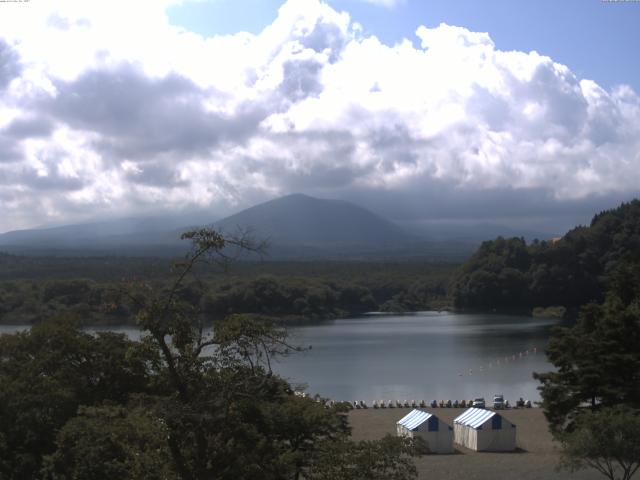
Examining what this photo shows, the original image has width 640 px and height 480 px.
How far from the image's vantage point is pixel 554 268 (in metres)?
61.5

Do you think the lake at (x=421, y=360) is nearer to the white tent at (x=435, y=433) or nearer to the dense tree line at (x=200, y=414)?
the white tent at (x=435, y=433)

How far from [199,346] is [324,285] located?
56476mm

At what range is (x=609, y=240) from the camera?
6388 centimetres

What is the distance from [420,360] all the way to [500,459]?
62.7ft

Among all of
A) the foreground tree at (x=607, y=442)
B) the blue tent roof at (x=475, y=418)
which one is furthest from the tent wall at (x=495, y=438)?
the foreground tree at (x=607, y=442)

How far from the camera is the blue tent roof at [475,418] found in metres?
16.1

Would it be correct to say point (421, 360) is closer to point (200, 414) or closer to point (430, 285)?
point (200, 414)

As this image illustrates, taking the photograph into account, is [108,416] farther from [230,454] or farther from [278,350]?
[278,350]

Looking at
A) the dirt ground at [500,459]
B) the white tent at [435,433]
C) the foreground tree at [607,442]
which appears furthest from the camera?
the white tent at [435,433]

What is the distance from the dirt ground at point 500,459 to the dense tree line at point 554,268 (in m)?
43.1

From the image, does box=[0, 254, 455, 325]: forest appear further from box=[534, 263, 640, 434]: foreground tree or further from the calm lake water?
box=[534, 263, 640, 434]: foreground tree

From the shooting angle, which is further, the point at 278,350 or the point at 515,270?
the point at 515,270

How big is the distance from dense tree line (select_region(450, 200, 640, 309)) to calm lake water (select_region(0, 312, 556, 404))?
32.9 feet

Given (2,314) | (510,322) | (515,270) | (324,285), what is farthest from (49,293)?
(515,270)
